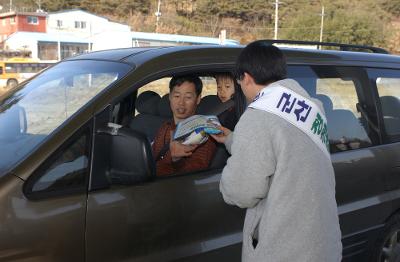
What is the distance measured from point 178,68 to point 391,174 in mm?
1758

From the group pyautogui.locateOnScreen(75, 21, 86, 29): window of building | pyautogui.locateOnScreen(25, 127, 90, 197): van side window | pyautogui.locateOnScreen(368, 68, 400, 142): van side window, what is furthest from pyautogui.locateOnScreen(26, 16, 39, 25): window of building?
pyautogui.locateOnScreen(25, 127, 90, 197): van side window

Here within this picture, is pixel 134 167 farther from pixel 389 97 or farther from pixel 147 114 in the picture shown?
pixel 389 97

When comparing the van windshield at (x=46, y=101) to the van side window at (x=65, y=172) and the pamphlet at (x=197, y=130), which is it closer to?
the van side window at (x=65, y=172)

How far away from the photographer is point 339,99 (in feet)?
10.4

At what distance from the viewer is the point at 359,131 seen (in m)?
3.18

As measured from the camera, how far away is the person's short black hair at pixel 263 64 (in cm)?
187

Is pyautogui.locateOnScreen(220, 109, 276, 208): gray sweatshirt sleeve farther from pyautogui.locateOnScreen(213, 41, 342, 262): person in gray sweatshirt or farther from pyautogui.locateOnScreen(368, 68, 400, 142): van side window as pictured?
pyautogui.locateOnScreen(368, 68, 400, 142): van side window

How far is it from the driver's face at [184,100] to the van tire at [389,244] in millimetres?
1630

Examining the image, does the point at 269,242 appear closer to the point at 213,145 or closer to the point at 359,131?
the point at 213,145

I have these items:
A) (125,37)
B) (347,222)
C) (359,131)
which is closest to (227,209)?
(347,222)

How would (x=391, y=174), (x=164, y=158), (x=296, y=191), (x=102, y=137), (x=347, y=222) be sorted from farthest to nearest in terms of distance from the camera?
(x=391, y=174)
(x=347, y=222)
(x=164, y=158)
(x=102, y=137)
(x=296, y=191)

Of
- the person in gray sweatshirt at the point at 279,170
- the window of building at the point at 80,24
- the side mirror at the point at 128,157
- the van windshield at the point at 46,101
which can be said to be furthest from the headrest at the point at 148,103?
the window of building at the point at 80,24

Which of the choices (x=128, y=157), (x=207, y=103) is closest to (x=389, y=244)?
(x=207, y=103)

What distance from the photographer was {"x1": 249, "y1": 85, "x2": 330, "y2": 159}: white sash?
1.81 meters
